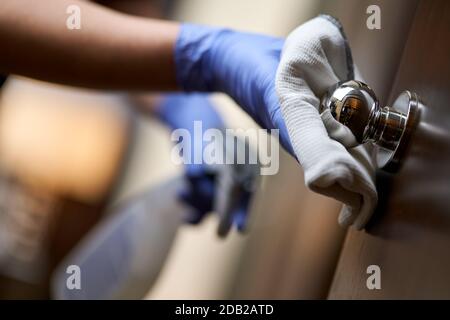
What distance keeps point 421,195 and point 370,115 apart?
65mm

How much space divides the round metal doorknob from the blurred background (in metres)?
0.50

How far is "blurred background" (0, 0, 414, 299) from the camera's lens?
102 cm

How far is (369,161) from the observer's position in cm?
45

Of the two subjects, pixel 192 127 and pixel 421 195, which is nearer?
pixel 421 195

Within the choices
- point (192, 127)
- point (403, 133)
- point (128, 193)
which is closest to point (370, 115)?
point (403, 133)

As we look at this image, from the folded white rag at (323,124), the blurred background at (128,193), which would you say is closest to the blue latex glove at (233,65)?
the folded white rag at (323,124)

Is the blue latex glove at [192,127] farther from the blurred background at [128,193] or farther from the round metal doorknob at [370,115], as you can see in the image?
the round metal doorknob at [370,115]

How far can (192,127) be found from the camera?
1.05 meters

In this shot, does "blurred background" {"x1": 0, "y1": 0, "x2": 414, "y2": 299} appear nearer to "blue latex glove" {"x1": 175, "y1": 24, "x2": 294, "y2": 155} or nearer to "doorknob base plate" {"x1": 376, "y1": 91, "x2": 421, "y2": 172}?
"blue latex glove" {"x1": 175, "y1": 24, "x2": 294, "y2": 155}

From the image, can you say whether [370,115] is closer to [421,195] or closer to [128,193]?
[421,195]

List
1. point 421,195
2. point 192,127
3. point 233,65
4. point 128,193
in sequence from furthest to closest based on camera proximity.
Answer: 1. point 128,193
2. point 192,127
3. point 233,65
4. point 421,195

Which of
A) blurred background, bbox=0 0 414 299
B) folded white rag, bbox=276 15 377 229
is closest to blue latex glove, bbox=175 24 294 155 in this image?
folded white rag, bbox=276 15 377 229

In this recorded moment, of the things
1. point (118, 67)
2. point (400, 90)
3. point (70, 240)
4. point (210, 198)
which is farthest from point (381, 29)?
point (70, 240)
